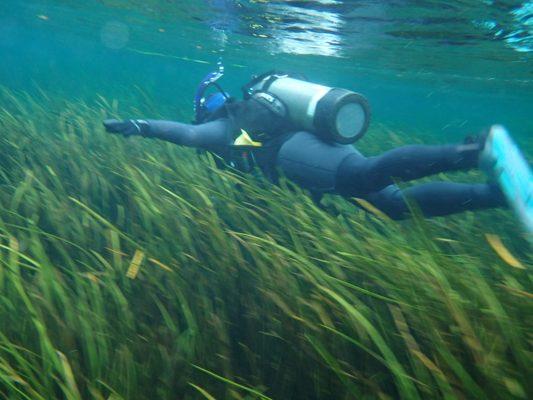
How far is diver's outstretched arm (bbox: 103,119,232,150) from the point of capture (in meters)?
4.47

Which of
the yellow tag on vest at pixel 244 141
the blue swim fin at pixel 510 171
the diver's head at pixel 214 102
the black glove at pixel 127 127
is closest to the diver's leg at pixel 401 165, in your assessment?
the blue swim fin at pixel 510 171

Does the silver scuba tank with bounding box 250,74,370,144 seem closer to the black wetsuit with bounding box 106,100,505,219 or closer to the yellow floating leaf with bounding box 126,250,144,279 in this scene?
the black wetsuit with bounding box 106,100,505,219

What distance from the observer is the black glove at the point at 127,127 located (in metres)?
4.41

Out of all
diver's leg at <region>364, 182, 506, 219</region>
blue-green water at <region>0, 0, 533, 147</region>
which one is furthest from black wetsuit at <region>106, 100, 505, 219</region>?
blue-green water at <region>0, 0, 533, 147</region>

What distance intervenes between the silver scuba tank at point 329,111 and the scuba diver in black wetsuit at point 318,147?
1 cm

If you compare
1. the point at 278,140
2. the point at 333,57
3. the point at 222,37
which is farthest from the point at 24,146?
the point at 333,57

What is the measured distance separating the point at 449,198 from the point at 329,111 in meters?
1.53

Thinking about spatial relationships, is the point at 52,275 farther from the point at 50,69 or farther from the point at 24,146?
the point at 50,69

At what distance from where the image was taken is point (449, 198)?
383 centimetres

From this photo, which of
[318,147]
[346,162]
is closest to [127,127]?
[318,147]

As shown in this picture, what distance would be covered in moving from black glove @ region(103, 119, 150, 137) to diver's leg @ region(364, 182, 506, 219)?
3.00m

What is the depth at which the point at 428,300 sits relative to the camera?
6.81 ft

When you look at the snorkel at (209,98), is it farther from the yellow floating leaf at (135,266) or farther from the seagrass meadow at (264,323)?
the yellow floating leaf at (135,266)

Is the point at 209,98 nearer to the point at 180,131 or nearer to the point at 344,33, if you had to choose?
the point at 180,131
